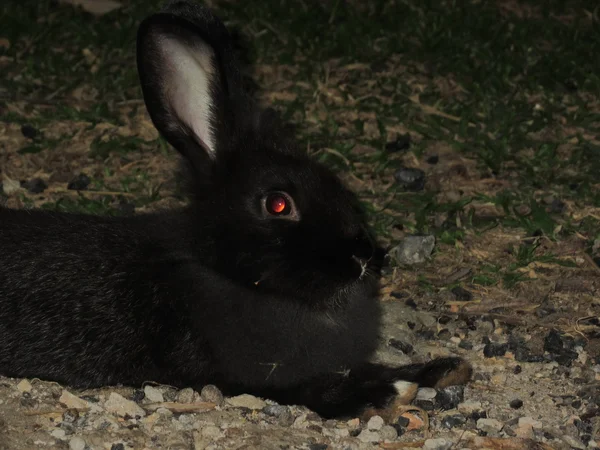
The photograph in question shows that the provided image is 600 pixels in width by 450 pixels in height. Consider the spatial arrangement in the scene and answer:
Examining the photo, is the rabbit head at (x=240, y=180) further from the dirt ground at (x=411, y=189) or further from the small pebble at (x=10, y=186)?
the small pebble at (x=10, y=186)

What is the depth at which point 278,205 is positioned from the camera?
457 cm

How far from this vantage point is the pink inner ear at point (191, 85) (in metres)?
4.75

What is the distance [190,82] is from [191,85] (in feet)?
0.05

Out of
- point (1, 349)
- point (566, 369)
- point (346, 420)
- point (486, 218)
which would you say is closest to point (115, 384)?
point (1, 349)

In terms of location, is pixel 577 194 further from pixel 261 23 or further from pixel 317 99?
pixel 261 23

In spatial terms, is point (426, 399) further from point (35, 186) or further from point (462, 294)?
point (35, 186)

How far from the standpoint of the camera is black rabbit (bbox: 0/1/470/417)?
4.68 meters

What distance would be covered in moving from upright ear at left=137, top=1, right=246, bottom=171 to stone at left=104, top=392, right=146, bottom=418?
1120 mm

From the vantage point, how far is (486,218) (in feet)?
22.0

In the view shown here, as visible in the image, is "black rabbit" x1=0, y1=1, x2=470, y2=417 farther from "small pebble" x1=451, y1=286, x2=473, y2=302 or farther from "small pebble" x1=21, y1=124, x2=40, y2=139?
"small pebble" x1=21, y1=124, x2=40, y2=139

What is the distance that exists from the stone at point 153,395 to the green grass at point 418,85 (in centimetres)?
216

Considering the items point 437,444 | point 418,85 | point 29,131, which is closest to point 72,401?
point 437,444

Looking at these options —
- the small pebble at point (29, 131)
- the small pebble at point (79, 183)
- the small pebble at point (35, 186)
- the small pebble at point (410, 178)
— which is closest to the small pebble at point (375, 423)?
the small pebble at point (410, 178)

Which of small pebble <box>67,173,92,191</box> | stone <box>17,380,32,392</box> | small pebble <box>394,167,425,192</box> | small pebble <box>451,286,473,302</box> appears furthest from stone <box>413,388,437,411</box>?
small pebble <box>67,173,92,191</box>
